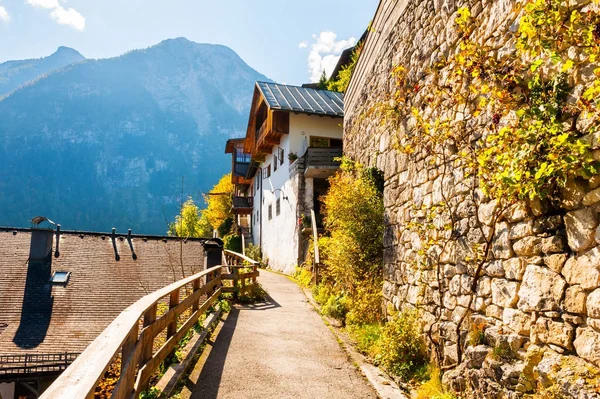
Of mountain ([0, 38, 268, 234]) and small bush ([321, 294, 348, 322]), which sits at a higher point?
mountain ([0, 38, 268, 234])

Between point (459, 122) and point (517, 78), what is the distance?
1004 millimetres

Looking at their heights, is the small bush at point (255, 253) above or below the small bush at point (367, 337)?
above

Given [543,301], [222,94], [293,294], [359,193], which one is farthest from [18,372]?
[222,94]

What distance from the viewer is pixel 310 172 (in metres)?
16.8

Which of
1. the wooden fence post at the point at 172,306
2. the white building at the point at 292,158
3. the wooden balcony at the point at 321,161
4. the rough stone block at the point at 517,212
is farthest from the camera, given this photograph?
the white building at the point at 292,158

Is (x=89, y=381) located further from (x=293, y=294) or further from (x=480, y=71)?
(x=293, y=294)

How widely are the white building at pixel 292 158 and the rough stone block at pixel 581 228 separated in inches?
526

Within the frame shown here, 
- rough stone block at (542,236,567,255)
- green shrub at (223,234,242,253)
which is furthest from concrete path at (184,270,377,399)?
green shrub at (223,234,242,253)

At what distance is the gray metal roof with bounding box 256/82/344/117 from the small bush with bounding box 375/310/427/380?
14646 mm

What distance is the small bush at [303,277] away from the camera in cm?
1378

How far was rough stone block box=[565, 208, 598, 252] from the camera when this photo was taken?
8.94ft

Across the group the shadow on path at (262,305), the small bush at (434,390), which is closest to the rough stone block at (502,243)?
the small bush at (434,390)

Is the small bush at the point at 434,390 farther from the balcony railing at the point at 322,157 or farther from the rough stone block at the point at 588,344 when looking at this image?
the balcony railing at the point at 322,157

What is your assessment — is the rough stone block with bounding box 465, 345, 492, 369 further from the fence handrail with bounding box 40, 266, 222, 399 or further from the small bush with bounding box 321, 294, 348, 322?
the small bush with bounding box 321, 294, 348, 322
